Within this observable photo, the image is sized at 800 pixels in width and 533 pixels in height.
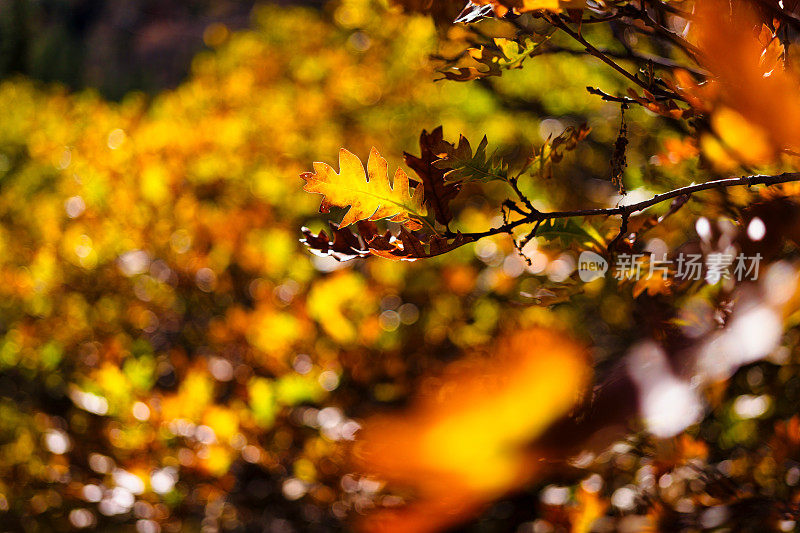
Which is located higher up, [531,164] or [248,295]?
[248,295]

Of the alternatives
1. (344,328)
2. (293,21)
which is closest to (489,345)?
(344,328)

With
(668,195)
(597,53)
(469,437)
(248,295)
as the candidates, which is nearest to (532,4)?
(597,53)

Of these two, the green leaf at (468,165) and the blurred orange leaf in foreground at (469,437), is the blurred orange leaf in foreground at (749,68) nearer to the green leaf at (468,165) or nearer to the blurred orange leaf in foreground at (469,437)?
the green leaf at (468,165)

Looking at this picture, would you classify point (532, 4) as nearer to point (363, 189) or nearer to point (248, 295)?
point (363, 189)

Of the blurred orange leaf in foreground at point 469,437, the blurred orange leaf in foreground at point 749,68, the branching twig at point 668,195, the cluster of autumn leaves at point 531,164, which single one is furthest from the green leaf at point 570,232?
the blurred orange leaf in foreground at point 469,437

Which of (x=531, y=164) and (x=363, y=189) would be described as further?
(x=531, y=164)

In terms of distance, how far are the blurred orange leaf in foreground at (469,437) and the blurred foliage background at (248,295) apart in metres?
0.18

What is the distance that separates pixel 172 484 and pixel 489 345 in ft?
3.88

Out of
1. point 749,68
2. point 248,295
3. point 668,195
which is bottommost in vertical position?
point 668,195

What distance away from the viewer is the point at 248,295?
3480mm

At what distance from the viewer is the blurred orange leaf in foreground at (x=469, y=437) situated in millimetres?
1437

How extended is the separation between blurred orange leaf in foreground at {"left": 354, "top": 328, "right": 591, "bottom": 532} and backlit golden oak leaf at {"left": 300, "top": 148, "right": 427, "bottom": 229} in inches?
Result: 28.9

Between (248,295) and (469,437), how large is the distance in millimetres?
2135

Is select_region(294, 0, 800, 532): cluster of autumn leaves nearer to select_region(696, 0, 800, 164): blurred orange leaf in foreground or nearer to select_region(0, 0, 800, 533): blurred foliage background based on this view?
select_region(696, 0, 800, 164): blurred orange leaf in foreground
